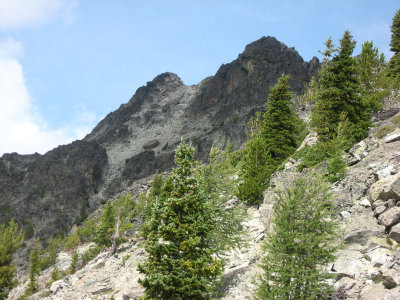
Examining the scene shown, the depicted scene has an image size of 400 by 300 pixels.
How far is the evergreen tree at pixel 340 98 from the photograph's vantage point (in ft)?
88.7

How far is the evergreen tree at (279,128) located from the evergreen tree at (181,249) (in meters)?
18.0

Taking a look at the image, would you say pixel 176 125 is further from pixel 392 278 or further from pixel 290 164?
pixel 392 278

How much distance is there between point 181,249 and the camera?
45.1 ft

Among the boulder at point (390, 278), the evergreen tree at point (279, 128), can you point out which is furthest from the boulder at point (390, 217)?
the evergreen tree at point (279, 128)

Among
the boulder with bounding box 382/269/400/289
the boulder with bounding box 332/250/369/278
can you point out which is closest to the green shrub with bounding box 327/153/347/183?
the boulder with bounding box 332/250/369/278

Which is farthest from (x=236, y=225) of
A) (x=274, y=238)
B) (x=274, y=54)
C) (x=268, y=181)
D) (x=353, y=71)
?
(x=274, y=54)

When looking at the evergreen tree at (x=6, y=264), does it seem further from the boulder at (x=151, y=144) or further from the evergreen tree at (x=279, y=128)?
the boulder at (x=151, y=144)

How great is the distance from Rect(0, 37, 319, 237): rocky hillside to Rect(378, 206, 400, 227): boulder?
8838 centimetres

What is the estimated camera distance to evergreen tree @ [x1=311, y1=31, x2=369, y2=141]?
88.7 feet

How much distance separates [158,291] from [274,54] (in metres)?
128

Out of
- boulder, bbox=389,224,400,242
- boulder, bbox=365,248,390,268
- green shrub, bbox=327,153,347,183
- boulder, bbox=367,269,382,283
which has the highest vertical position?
green shrub, bbox=327,153,347,183

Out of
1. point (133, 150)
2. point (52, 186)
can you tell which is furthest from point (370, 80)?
point (52, 186)

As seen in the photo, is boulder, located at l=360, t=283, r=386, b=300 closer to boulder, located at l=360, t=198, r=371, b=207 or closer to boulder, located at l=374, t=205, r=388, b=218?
boulder, located at l=374, t=205, r=388, b=218

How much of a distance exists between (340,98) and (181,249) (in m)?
22.1
